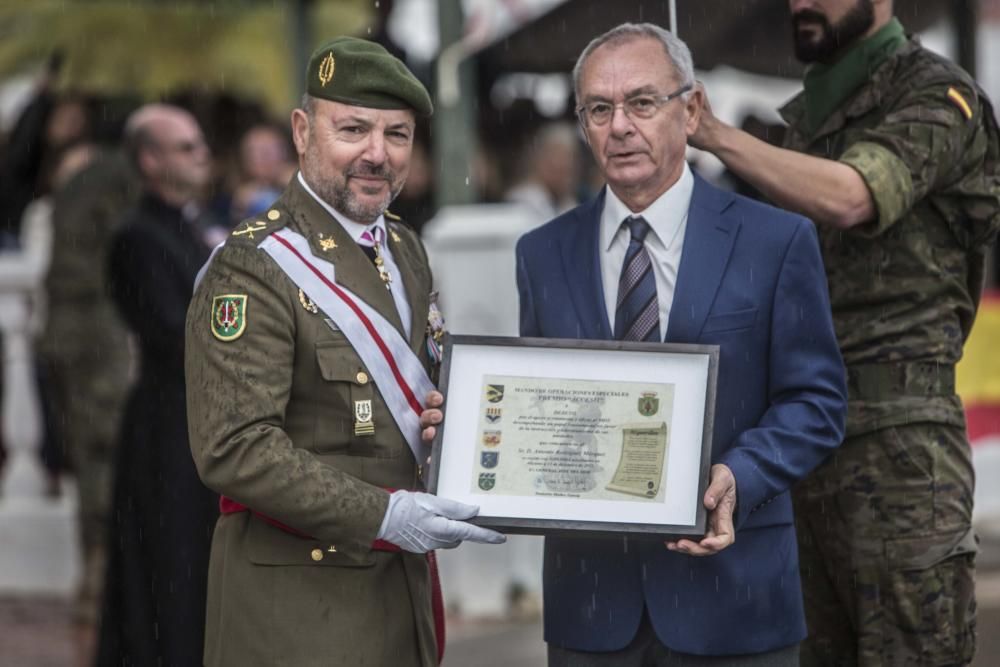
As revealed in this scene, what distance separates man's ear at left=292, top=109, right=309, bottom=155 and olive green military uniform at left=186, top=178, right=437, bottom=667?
10 cm

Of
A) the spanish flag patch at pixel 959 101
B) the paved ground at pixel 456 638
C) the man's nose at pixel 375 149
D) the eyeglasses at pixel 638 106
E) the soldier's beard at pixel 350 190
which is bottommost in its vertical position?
the paved ground at pixel 456 638

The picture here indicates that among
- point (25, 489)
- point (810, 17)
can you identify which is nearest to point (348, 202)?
point (810, 17)

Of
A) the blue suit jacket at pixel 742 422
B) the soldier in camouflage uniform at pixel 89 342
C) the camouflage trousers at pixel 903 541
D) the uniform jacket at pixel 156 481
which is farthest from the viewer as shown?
the soldier in camouflage uniform at pixel 89 342

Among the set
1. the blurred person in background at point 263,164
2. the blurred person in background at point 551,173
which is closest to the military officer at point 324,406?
the blurred person in background at point 263,164

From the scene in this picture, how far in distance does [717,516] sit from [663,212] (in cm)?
69

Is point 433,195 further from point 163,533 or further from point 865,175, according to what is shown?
point 865,175

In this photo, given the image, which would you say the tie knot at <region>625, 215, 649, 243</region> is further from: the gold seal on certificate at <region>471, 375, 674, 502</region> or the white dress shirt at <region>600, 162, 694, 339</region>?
the gold seal on certificate at <region>471, 375, 674, 502</region>

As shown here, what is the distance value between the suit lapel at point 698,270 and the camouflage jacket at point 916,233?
603 mm

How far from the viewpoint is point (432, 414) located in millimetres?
3701

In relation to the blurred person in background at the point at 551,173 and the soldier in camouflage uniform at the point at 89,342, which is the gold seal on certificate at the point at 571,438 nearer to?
the soldier in camouflage uniform at the point at 89,342

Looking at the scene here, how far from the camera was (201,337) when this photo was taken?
3627mm

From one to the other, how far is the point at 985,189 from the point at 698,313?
1.11 meters

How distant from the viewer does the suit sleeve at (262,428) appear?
3.53 m

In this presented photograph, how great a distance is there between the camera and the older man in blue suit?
376cm
